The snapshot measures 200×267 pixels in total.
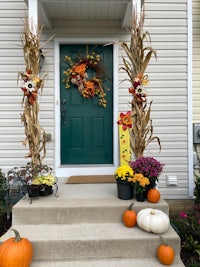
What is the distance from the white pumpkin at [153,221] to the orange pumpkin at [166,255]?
18 cm

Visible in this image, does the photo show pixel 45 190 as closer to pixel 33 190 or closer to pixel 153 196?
pixel 33 190

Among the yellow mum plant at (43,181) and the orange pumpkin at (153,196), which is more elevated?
the yellow mum plant at (43,181)

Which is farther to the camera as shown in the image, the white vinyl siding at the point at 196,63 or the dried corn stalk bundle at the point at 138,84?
the white vinyl siding at the point at 196,63

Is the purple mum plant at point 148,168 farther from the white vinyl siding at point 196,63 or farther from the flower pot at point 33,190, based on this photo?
the white vinyl siding at point 196,63

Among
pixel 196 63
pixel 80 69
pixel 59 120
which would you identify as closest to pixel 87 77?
pixel 80 69

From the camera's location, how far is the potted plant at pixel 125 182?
2.82 meters

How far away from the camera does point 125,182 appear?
111 inches

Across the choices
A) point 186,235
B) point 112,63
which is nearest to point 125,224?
point 186,235

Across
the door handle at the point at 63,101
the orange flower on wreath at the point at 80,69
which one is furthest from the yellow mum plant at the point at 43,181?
the orange flower on wreath at the point at 80,69

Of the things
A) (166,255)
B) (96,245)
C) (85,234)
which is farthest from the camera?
(85,234)

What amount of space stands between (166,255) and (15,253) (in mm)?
1291

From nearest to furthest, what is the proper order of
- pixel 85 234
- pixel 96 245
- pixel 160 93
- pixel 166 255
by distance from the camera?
pixel 166 255 → pixel 96 245 → pixel 85 234 → pixel 160 93

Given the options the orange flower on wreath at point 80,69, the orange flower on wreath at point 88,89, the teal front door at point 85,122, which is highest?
the orange flower on wreath at point 80,69

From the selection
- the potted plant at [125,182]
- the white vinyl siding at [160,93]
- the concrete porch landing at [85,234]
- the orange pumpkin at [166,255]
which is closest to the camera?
the orange pumpkin at [166,255]
